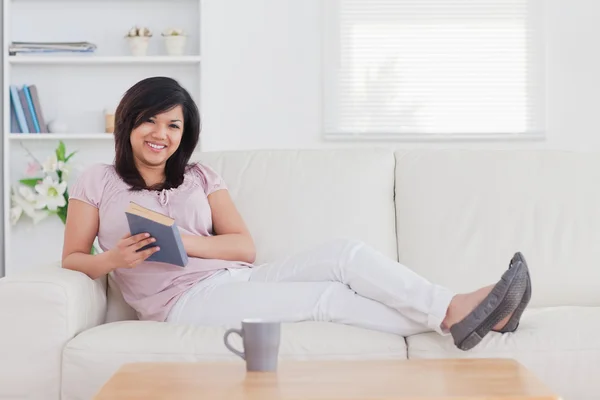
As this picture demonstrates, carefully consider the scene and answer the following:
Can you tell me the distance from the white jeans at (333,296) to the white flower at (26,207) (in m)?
1.98

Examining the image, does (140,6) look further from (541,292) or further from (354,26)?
(541,292)

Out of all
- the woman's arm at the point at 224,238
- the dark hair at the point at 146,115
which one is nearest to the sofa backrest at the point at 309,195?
the woman's arm at the point at 224,238

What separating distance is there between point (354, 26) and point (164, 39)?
3.08ft

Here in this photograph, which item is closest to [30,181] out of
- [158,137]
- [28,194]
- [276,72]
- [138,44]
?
[28,194]

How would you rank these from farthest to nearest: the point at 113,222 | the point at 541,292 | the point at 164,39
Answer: the point at 164,39 → the point at 541,292 → the point at 113,222

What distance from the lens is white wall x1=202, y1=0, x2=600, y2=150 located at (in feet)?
14.3

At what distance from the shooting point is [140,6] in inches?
171

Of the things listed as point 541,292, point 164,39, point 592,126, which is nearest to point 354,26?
point 164,39

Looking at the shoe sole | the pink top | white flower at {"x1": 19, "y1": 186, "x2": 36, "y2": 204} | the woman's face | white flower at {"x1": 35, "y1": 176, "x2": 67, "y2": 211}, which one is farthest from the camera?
white flower at {"x1": 19, "y1": 186, "x2": 36, "y2": 204}

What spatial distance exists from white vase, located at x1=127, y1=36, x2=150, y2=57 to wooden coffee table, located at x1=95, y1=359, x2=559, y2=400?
110 inches

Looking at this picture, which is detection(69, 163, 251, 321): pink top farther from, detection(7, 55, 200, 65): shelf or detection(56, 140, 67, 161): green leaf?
detection(7, 55, 200, 65): shelf

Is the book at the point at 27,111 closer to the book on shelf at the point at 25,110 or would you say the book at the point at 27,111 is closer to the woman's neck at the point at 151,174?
the book on shelf at the point at 25,110

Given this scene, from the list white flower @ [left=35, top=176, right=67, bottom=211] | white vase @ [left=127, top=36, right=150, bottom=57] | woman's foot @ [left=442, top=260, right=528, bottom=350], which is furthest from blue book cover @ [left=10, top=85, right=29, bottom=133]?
woman's foot @ [left=442, top=260, right=528, bottom=350]

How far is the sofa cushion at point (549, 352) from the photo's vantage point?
203cm
